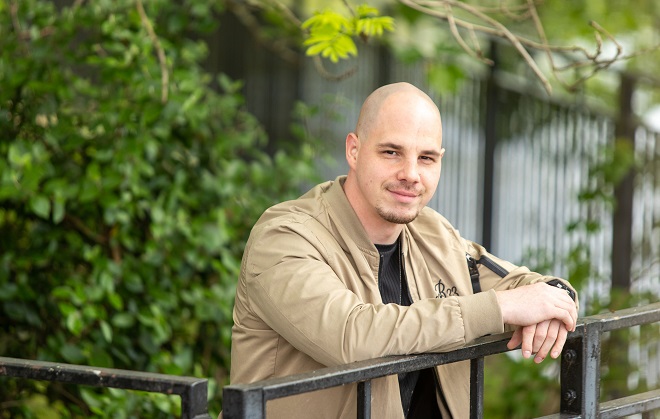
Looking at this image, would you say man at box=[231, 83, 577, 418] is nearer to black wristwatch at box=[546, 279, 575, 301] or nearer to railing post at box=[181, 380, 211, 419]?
black wristwatch at box=[546, 279, 575, 301]

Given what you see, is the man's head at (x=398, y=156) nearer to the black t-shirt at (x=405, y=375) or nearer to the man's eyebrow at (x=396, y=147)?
the man's eyebrow at (x=396, y=147)

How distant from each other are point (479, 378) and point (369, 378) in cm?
43

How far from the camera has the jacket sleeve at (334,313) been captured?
99.7 inches

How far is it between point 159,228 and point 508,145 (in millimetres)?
3760

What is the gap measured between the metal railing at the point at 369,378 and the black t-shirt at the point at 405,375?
491 mm

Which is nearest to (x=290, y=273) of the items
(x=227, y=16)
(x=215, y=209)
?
(x=215, y=209)

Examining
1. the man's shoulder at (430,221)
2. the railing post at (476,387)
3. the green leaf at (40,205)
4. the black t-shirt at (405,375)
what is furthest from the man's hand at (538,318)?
the green leaf at (40,205)

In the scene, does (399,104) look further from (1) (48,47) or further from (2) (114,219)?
(1) (48,47)

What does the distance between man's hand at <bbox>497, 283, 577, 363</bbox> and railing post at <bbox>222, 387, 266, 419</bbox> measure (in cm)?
90

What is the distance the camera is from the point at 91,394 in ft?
13.4

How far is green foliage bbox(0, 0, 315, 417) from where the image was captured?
429 cm

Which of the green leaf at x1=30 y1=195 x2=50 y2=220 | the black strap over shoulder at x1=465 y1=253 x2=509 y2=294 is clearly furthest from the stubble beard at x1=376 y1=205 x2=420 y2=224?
the green leaf at x1=30 y1=195 x2=50 y2=220

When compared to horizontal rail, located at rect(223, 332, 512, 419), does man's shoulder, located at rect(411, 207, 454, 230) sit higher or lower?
higher

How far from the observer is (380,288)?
3.13 m
